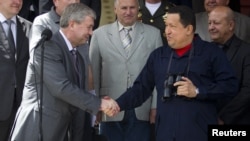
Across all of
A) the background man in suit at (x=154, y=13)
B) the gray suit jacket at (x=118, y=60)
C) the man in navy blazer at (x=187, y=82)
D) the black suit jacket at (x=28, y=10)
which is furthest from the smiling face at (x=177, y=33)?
the black suit jacket at (x=28, y=10)

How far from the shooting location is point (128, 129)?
7.10m

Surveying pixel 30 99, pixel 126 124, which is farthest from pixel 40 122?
pixel 126 124

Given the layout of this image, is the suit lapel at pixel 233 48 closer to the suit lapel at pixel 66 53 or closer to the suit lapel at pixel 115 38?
the suit lapel at pixel 115 38

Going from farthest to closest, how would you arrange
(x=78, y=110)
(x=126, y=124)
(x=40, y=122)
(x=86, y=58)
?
(x=126, y=124)
(x=86, y=58)
(x=78, y=110)
(x=40, y=122)

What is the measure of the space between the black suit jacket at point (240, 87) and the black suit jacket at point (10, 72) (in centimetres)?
187

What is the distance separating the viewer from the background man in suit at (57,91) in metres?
5.89

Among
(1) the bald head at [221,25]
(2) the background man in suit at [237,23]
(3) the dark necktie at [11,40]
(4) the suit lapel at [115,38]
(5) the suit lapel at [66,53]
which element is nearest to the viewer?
(5) the suit lapel at [66,53]

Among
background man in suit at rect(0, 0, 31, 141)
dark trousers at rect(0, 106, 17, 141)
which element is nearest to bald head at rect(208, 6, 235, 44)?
background man in suit at rect(0, 0, 31, 141)

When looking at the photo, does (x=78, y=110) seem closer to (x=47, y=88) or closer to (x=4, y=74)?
(x=47, y=88)

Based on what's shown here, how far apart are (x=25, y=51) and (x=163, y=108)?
5.16ft

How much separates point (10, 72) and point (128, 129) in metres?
1.29

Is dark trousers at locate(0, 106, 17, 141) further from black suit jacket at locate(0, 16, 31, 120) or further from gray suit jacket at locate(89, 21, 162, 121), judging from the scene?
gray suit jacket at locate(89, 21, 162, 121)

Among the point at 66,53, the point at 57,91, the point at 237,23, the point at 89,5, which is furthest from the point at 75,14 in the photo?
the point at 237,23

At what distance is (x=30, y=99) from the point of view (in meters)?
5.94
